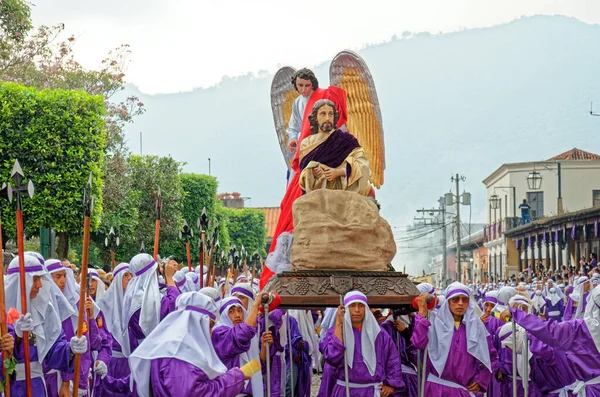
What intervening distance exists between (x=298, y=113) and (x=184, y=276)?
8.91ft

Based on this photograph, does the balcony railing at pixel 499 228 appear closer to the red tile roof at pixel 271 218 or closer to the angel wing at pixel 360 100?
the red tile roof at pixel 271 218

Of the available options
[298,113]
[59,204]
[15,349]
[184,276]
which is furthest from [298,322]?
[59,204]

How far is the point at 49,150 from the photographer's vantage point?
22.6m

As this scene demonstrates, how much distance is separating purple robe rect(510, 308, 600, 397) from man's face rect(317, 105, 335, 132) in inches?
134

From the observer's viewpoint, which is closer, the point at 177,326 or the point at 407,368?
the point at 177,326

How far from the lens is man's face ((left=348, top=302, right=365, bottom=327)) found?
360 inches

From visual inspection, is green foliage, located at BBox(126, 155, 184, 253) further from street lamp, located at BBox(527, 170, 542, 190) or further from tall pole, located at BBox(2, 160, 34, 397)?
tall pole, located at BBox(2, 160, 34, 397)

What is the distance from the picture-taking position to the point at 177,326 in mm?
6879

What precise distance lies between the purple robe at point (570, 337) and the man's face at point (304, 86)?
16.1 ft

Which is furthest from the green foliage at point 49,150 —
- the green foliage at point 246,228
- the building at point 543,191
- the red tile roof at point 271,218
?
the red tile roof at point 271,218

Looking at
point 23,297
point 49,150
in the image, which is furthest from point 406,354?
point 49,150

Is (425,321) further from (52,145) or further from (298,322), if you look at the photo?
(52,145)

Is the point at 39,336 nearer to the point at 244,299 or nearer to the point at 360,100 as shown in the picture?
the point at 244,299

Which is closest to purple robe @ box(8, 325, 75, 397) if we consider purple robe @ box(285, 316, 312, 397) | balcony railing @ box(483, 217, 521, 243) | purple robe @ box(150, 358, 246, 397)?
purple robe @ box(150, 358, 246, 397)
